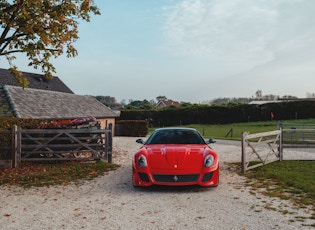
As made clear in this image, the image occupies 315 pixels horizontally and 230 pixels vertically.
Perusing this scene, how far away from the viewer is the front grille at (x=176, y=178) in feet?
23.5

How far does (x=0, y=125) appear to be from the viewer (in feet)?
39.7

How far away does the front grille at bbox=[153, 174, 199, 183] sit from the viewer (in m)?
7.15

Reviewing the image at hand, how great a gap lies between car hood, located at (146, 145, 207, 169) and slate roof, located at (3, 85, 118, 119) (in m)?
18.3

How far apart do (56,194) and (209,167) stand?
382 cm

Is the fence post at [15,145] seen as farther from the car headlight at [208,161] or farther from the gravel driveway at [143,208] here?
the car headlight at [208,161]

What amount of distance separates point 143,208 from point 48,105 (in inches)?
992

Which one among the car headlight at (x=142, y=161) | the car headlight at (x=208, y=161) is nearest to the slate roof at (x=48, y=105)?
the car headlight at (x=142, y=161)

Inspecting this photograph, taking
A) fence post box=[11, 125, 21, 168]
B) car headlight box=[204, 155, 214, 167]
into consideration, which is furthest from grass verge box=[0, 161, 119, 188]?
car headlight box=[204, 155, 214, 167]

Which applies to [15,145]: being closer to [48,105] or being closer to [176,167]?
[176,167]

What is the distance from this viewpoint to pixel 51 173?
1027 centimetres

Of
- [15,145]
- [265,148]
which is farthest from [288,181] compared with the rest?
[15,145]

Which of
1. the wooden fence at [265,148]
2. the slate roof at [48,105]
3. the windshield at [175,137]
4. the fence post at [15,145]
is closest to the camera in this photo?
the windshield at [175,137]

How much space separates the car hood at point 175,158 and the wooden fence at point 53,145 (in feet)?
15.6

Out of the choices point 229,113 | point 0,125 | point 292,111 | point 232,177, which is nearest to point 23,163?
point 0,125
